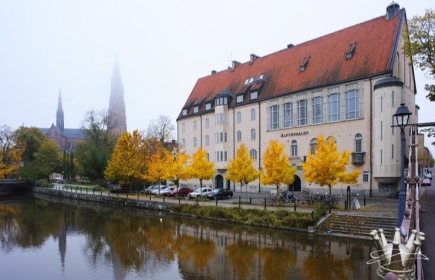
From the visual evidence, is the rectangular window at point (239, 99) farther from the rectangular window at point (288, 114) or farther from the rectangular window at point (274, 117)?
the rectangular window at point (288, 114)

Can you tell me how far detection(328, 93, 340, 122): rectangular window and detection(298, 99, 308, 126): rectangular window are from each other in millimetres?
3037

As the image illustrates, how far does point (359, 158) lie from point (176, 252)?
22.5 meters

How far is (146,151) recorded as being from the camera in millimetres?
50406

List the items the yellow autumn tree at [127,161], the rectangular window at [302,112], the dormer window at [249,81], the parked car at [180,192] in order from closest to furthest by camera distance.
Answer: the rectangular window at [302,112], the parked car at [180,192], the yellow autumn tree at [127,161], the dormer window at [249,81]

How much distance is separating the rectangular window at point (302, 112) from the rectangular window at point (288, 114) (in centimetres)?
120

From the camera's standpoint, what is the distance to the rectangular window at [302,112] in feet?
131

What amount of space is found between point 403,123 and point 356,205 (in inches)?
549

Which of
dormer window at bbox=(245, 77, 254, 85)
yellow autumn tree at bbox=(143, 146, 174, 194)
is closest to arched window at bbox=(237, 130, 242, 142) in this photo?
dormer window at bbox=(245, 77, 254, 85)

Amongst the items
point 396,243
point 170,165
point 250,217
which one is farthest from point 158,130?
point 396,243

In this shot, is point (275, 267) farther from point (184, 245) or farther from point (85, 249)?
point (85, 249)

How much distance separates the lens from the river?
49.3 ft

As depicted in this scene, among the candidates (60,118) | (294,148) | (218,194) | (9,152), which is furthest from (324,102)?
(60,118)

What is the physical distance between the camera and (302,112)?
40406 mm

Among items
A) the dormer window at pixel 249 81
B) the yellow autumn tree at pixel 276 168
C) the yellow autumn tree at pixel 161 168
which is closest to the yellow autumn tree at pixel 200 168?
the yellow autumn tree at pixel 161 168
